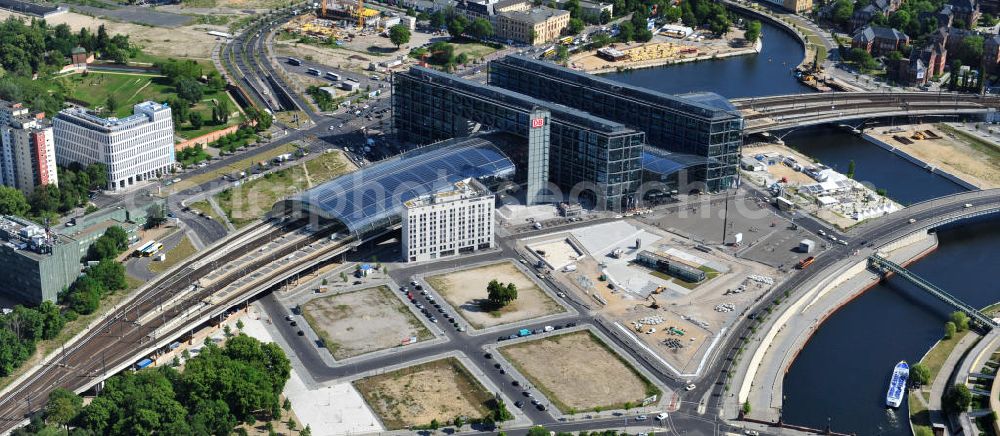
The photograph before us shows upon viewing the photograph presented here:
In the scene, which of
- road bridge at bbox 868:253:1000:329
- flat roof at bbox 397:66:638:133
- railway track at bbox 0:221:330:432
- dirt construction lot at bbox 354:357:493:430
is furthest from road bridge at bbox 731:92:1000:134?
dirt construction lot at bbox 354:357:493:430

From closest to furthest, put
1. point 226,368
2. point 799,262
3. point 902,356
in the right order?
point 226,368, point 902,356, point 799,262

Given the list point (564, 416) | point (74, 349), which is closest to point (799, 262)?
point (564, 416)

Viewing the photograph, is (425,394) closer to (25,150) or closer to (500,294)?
(500,294)

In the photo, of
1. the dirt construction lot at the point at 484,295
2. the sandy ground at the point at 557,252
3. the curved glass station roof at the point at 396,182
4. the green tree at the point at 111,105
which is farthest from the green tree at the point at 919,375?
the green tree at the point at 111,105

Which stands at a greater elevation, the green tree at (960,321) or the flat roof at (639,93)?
the flat roof at (639,93)

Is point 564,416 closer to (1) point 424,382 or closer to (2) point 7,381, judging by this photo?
(1) point 424,382

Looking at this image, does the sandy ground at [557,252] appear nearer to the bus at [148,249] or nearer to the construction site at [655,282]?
the construction site at [655,282]
